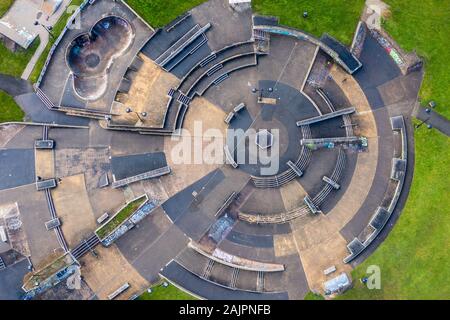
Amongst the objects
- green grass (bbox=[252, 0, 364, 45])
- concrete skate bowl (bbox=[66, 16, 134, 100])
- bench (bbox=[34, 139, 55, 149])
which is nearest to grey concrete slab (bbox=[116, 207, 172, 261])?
bench (bbox=[34, 139, 55, 149])

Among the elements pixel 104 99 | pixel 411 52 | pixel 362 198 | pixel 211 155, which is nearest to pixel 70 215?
pixel 104 99

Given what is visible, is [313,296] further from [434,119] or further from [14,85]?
[14,85]

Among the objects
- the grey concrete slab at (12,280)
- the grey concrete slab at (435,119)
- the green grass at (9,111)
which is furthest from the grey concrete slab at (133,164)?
the grey concrete slab at (435,119)

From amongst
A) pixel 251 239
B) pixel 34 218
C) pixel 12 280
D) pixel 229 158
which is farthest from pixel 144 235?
pixel 12 280

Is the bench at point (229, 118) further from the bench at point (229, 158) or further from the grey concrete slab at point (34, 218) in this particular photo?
the grey concrete slab at point (34, 218)

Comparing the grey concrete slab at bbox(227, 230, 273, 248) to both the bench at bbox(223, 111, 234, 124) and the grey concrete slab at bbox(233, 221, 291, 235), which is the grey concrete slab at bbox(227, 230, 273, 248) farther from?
the bench at bbox(223, 111, 234, 124)

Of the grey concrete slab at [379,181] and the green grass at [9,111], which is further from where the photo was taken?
the green grass at [9,111]

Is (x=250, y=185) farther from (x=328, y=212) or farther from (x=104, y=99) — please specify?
(x=104, y=99)
